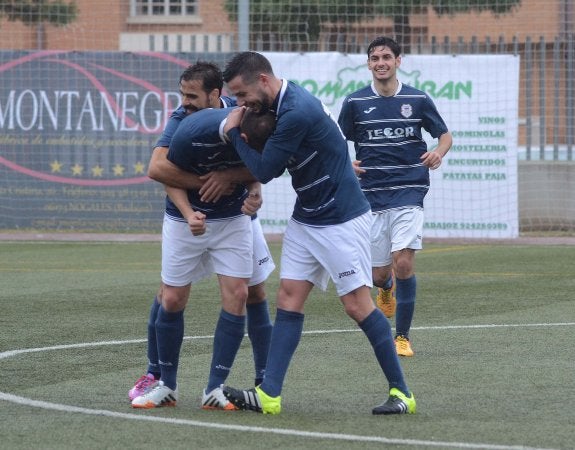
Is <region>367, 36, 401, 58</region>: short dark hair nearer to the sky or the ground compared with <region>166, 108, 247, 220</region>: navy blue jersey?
nearer to the sky

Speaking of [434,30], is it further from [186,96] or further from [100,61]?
[186,96]

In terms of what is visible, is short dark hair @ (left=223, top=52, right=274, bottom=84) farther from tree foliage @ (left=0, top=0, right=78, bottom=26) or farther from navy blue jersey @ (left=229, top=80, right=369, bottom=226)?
tree foliage @ (left=0, top=0, right=78, bottom=26)

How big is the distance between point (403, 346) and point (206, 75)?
2.77 metres

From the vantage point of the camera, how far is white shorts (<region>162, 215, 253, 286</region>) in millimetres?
7098

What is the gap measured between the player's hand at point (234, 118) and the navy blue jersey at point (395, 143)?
10.3 feet

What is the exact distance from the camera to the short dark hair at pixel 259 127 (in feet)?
21.5

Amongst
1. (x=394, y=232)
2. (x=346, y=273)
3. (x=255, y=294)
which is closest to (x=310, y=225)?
(x=346, y=273)

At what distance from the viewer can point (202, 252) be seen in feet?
23.5

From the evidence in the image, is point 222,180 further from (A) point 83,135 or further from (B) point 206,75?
(A) point 83,135

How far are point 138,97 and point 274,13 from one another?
13.0 feet

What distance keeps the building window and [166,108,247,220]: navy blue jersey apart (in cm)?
2412

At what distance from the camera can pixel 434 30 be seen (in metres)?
24.9

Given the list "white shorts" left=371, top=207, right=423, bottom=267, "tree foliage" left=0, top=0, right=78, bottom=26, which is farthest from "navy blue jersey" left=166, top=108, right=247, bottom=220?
"tree foliage" left=0, top=0, right=78, bottom=26

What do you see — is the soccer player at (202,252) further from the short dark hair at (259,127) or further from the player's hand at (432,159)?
the player's hand at (432,159)
